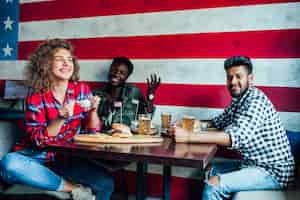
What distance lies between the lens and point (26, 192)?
1.70m

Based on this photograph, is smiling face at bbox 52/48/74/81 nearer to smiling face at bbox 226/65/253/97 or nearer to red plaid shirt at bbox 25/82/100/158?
red plaid shirt at bbox 25/82/100/158

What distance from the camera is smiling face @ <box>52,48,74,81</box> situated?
5.89 ft

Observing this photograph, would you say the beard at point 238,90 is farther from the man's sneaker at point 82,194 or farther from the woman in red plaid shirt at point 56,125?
the man's sneaker at point 82,194

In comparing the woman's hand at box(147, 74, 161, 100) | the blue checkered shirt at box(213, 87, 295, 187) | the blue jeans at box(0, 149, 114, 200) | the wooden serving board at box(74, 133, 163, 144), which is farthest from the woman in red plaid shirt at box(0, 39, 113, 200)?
the blue checkered shirt at box(213, 87, 295, 187)

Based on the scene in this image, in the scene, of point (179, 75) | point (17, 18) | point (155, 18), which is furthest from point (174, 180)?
point (17, 18)

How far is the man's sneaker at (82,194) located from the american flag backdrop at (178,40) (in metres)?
1.03

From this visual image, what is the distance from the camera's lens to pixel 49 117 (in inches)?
65.8

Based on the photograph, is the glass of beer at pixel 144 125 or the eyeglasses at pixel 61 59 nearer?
the glass of beer at pixel 144 125

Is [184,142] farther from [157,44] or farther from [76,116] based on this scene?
[157,44]

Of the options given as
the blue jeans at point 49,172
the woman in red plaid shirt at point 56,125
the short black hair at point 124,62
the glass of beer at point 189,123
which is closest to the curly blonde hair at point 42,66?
the woman in red plaid shirt at point 56,125

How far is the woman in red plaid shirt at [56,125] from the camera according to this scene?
5.12 ft

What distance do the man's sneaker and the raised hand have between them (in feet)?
3.10

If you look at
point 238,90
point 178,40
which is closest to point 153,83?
point 178,40

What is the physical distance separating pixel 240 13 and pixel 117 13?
3.19 ft
